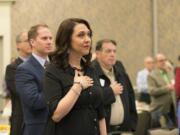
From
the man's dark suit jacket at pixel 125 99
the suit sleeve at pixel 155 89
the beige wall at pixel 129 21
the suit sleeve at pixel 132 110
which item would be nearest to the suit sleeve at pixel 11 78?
the man's dark suit jacket at pixel 125 99

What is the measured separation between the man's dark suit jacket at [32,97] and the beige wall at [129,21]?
7.84m

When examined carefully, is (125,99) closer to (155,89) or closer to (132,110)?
(132,110)

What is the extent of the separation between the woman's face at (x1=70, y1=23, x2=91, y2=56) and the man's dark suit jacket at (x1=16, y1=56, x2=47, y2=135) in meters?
0.70

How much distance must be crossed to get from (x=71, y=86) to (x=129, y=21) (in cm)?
894

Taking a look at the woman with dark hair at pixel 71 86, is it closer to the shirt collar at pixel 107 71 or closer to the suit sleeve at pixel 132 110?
the shirt collar at pixel 107 71

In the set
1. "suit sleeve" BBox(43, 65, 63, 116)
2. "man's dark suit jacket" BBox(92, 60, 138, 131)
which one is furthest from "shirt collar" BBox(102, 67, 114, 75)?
"suit sleeve" BBox(43, 65, 63, 116)

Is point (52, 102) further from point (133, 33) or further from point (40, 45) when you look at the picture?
point (133, 33)

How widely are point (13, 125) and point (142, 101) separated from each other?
18.5ft

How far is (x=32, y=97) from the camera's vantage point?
11.3 feet

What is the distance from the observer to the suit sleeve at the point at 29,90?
11.3ft

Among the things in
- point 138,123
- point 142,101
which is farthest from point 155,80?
point 138,123

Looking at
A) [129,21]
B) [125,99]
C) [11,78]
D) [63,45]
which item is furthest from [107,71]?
[129,21]

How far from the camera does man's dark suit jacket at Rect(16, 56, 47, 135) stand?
11.3ft

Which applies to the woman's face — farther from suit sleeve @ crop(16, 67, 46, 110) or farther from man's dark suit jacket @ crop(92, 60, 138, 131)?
man's dark suit jacket @ crop(92, 60, 138, 131)
